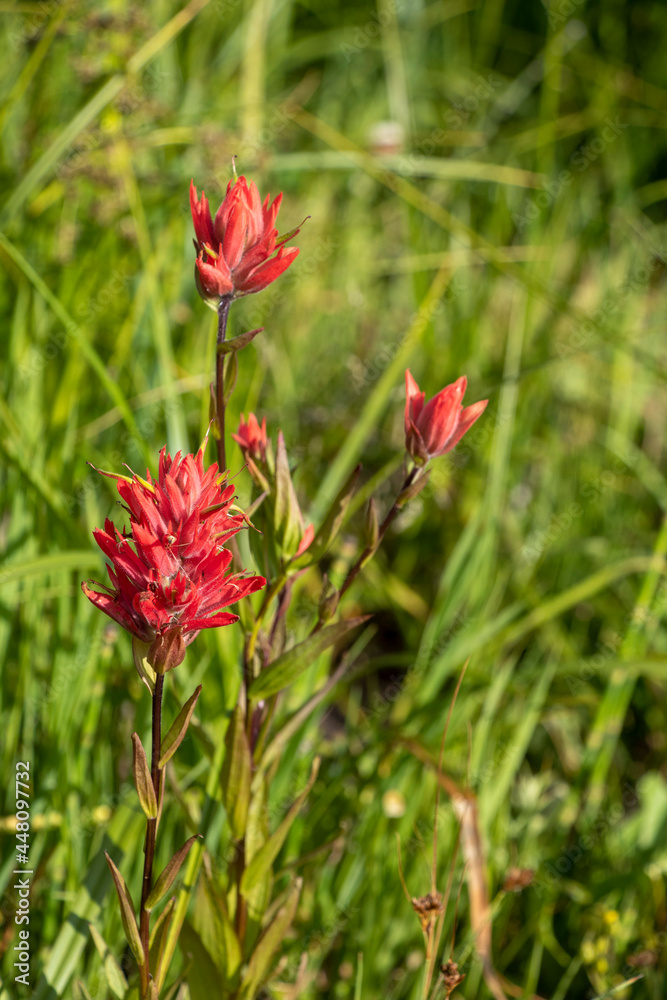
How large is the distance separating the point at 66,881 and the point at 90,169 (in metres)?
1.42

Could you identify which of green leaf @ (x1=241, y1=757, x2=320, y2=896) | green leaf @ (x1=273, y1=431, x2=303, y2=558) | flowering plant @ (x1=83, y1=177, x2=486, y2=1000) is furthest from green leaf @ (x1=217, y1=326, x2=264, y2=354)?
green leaf @ (x1=241, y1=757, x2=320, y2=896)

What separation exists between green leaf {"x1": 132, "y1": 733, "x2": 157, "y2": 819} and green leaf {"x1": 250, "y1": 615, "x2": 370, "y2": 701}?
6.2 inches

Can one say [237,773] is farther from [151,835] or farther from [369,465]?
[369,465]

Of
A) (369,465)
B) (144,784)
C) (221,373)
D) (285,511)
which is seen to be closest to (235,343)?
(221,373)

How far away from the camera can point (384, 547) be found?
2232 millimetres

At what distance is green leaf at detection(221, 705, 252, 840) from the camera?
2.74 feet

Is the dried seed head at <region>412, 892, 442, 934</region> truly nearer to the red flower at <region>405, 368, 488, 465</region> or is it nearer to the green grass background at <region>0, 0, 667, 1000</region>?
the green grass background at <region>0, 0, 667, 1000</region>

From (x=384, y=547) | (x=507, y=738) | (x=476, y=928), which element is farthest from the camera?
(x=384, y=547)

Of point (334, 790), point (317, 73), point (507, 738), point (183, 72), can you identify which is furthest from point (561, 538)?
point (317, 73)

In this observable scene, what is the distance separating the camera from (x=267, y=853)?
0.87 meters

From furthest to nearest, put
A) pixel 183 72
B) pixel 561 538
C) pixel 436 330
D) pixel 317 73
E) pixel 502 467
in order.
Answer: pixel 317 73
pixel 183 72
pixel 436 330
pixel 561 538
pixel 502 467

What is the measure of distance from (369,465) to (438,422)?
1.48m

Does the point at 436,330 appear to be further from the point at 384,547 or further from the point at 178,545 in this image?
the point at 178,545

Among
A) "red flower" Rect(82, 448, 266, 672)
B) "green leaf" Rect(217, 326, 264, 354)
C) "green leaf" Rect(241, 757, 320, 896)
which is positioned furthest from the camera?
"green leaf" Rect(241, 757, 320, 896)
